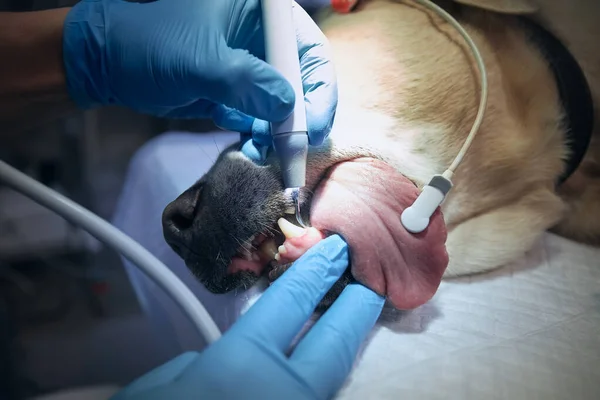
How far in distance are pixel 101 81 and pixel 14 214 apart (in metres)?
0.22

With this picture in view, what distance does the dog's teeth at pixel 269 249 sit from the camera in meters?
0.75

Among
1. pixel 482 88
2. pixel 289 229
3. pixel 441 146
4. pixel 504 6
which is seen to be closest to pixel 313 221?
pixel 289 229

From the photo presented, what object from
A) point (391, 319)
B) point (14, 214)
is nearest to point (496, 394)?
point (391, 319)

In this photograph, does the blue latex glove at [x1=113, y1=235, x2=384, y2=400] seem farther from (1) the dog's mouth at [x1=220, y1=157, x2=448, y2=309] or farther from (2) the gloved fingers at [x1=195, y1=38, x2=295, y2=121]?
(2) the gloved fingers at [x1=195, y1=38, x2=295, y2=121]

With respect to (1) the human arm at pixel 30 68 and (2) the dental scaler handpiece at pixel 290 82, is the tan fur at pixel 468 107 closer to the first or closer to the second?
(2) the dental scaler handpiece at pixel 290 82

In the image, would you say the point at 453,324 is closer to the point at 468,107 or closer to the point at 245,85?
the point at 468,107

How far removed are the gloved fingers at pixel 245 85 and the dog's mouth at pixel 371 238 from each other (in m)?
0.15

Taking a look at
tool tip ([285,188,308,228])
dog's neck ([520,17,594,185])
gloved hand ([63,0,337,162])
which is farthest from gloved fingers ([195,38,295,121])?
dog's neck ([520,17,594,185])

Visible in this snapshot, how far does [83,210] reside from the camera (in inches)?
26.0

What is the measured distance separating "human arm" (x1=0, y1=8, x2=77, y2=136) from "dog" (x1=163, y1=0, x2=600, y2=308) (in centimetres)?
22

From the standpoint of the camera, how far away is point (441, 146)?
0.84 metres

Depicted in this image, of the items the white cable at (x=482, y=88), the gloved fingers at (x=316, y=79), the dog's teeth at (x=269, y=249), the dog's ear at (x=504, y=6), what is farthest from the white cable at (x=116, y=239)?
the dog's ear at (x=504, y=6)

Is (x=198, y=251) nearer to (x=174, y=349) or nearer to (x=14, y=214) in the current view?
(x=174, y=349)

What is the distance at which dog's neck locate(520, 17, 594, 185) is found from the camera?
3.06 ft
